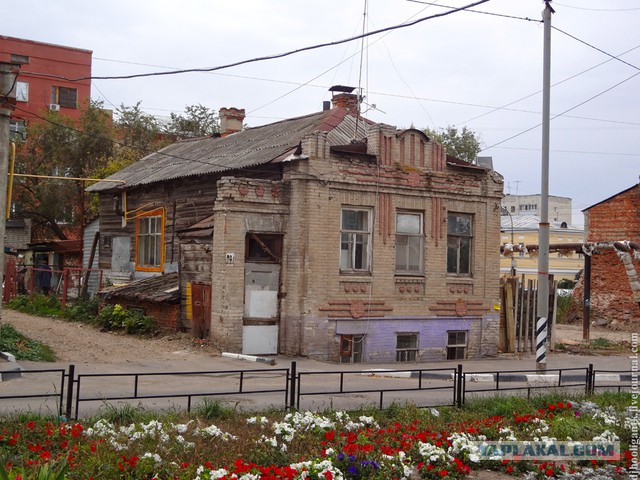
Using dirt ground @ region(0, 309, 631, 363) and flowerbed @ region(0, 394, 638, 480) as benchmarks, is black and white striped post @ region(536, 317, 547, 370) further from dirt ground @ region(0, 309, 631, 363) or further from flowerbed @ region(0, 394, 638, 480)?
dirt ground @ region(0, 309, 631, 363)

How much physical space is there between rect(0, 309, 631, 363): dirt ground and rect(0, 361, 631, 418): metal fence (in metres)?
2.90

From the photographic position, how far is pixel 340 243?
62.9 ft

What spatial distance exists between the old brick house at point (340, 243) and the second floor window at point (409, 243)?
0.13 feet

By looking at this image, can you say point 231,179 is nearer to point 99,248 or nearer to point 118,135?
point 99,248

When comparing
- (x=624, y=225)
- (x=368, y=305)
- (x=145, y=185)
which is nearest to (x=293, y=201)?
(x=368, y=305)

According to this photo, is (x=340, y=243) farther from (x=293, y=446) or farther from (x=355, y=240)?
(x=293, y=446)

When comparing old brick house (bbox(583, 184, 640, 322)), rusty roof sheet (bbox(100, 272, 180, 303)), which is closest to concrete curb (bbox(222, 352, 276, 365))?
rusty roof sheet (bbox(100, 272, 180, 303))

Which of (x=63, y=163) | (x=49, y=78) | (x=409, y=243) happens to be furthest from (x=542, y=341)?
(x=49, y=78)

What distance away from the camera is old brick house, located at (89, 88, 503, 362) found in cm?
1850

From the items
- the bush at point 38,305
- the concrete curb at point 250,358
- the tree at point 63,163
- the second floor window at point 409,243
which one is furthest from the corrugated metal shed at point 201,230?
the tree at point 63,163

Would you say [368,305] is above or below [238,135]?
below

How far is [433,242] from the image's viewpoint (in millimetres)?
20891

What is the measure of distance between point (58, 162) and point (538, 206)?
219 feet

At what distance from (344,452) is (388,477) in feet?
1.93
